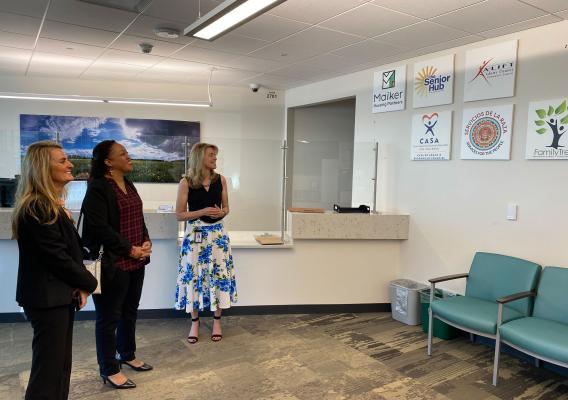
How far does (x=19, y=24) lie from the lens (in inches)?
138

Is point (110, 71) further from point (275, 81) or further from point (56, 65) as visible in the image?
point (275, 81)

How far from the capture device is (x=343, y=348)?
3.43 metres

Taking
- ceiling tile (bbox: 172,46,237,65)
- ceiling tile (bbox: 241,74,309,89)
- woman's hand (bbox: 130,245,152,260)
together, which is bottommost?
woman's hand (bbox: 130,245,152,260)

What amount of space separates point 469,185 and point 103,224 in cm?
294

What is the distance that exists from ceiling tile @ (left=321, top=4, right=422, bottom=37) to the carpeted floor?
8.31ft

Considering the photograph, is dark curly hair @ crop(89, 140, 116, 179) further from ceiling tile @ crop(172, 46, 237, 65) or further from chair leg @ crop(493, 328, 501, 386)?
chair leg @ crop(493, 328, 501, 386)

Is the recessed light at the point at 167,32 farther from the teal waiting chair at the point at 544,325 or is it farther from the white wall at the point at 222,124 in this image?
the teal waiting chair at the point at 544,325

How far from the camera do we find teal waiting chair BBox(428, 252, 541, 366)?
118 inches

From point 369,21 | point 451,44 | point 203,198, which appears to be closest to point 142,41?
point 203,198

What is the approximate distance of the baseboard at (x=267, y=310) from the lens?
3885 millimetres

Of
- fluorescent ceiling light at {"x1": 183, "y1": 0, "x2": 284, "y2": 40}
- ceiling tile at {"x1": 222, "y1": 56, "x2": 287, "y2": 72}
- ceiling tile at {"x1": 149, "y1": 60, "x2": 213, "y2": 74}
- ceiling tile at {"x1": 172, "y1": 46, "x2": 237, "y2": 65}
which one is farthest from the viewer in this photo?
ceiling tile at {"x1": 149, "y1": 60, "x2": 213, "y2": 74}

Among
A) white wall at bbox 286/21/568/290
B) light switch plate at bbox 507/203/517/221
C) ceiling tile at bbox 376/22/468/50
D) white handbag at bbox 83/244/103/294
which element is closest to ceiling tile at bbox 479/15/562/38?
white wall at bbox 286/21/568/290

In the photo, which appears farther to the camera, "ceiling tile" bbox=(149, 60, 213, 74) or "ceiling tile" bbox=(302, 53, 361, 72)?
"ceiling tile" bbox=(149, 60, 213, 74)

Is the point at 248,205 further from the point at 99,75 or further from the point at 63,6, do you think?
the point at 99,75
